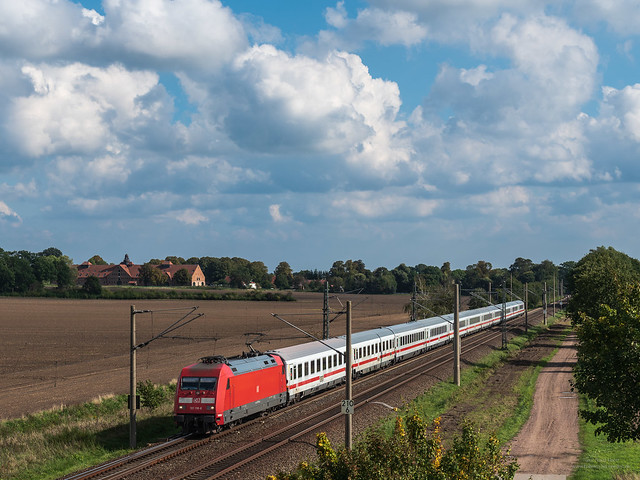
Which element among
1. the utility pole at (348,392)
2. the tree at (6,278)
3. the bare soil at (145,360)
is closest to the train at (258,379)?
the utility pole at (348,392)

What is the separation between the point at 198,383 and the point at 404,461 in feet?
59.2

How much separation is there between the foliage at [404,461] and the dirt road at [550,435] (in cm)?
1264

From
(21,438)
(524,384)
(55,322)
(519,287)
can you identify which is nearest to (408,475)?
(21,438)

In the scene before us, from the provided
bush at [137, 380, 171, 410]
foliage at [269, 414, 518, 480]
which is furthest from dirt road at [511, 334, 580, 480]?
bush at [137, 380, 171, 410]

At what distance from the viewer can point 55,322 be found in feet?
354

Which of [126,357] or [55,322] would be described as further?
[55,322]

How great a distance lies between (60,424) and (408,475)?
1083 inches

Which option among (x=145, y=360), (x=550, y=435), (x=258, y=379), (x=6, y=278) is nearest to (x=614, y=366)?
(x=550, y=435)

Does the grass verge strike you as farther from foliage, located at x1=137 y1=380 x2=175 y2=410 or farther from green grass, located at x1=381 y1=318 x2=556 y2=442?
foliage, located at x1=137 y1=380 x2=175 y2=410

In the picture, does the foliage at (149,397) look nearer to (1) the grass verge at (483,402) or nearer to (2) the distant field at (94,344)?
(2) the distant field at (94,344)

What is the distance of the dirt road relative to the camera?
27.0 m

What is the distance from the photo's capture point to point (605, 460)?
28.2 m

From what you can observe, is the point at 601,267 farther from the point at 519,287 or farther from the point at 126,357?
the point at 519,287

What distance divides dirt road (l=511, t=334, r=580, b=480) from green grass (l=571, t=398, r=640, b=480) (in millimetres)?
412
